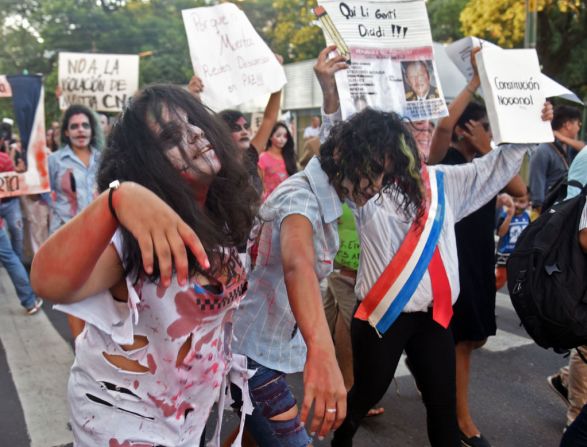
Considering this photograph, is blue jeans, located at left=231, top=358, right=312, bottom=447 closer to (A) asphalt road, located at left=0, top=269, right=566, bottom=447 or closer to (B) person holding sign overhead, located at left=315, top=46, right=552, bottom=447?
(B) person holding sign overhead, located at left=315, top=46, right=552, bottom=447

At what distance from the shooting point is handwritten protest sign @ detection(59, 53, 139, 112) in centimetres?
705

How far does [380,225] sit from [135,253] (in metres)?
1.34

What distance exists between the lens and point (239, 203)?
1.82 meters

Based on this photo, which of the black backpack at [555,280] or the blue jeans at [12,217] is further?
the blue jeans at [12,217]

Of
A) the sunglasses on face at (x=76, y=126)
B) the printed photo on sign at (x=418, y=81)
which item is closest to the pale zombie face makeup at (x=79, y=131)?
the sunglasses on face at (x=76, y=126)

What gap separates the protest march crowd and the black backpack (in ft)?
0.17

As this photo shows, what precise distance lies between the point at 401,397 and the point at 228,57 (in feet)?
8.39

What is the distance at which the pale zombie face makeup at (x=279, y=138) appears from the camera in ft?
19.5

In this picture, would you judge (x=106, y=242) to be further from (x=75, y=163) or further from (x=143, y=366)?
(x=75, y=163)

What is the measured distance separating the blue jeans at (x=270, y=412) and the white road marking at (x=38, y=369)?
1706 mm

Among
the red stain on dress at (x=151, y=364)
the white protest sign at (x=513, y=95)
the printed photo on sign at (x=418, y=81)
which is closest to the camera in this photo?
the red stain on dress at (x=151, y=364)

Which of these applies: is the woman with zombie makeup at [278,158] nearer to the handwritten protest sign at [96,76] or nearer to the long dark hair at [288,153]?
the long dark hair at [288,153]

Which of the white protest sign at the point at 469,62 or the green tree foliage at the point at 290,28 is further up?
the green tree foliage at the point at 290,28

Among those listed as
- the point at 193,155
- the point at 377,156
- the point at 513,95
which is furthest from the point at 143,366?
the point at 513,95
